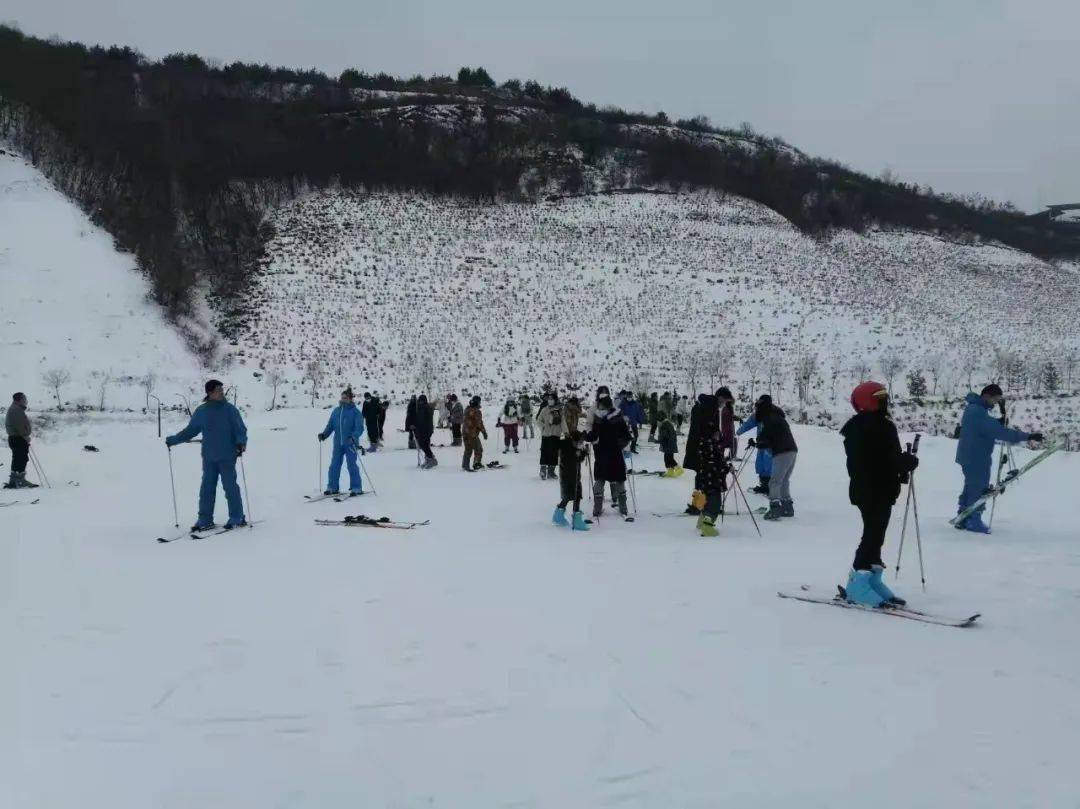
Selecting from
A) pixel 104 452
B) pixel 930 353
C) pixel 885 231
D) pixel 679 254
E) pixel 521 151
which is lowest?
pixel 104 452

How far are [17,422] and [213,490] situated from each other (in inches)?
231

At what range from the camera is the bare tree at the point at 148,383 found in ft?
91.1

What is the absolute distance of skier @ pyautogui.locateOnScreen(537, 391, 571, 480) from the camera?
12844mm

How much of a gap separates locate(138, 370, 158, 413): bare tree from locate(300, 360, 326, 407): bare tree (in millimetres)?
5970

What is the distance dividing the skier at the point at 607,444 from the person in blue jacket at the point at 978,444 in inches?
156

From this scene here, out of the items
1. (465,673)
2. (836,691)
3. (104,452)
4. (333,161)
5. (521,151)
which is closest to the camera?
(836,691)

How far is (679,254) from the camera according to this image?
52531 mm

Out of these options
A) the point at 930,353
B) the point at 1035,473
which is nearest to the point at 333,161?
the point at 930,353

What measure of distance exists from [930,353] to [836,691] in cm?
4151

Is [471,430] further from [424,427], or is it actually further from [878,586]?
[878,586]

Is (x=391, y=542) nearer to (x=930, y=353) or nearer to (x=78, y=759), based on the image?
(x=78, y=759)

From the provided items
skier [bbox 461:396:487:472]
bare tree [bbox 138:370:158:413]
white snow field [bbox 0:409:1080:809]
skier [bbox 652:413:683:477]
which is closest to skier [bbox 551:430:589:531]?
white snow field [bbox 0:409:1080:809]

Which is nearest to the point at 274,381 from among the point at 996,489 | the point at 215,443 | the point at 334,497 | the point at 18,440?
the point at 18,440

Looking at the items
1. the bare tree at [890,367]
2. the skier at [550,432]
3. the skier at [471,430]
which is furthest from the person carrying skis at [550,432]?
the bare tree at [890,367]
